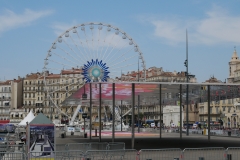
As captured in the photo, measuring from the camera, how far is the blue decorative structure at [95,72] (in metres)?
54.7

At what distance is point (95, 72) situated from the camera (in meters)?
54.8

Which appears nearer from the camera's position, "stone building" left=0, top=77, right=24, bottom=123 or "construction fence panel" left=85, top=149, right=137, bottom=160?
"construction fence panel" left=85, top=149, right=137, bottom=160

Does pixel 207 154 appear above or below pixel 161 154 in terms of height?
below

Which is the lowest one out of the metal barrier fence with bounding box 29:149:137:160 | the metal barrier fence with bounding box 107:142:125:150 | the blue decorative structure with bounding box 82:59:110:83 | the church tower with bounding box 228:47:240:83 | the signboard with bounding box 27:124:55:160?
the metal barrier fence with bounding box 107:142:125:150

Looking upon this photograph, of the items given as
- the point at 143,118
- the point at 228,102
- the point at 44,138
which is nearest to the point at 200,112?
the point at 228,102

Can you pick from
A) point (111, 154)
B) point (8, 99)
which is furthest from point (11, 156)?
point (8, 99)

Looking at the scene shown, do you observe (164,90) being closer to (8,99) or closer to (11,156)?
(11,156)

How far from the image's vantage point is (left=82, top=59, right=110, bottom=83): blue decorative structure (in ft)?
179

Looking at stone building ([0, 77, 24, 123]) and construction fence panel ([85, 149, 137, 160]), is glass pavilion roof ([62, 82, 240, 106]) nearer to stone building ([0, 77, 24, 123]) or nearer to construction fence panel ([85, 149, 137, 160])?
construction fence panel ([85, 149, 137, 160])

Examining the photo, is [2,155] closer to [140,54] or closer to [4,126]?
[140,54]

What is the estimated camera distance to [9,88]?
5797 inches

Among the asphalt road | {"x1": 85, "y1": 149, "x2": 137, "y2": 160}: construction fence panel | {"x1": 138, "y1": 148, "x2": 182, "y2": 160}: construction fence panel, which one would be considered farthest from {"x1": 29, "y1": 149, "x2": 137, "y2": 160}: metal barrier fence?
the asphalt road

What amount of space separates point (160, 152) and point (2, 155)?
581cm

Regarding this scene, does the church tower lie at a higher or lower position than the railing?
higher
